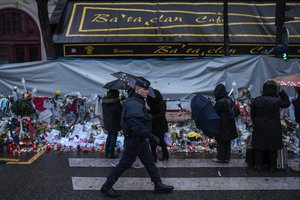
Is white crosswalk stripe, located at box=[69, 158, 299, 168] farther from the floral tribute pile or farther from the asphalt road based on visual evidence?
the floral tribute pile

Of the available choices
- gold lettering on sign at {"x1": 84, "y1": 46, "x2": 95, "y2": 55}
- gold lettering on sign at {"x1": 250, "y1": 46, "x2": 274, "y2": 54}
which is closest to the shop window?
gold lettering on sign at {"x1": 84, "y1": 46, "x2": 95, "y2": 55}

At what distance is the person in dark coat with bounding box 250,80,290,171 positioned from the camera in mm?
6695

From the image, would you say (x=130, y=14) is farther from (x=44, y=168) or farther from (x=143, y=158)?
(x=143, y=158)

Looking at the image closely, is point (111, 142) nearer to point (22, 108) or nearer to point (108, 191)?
point (108, 191)

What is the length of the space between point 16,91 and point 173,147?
14.0 ft

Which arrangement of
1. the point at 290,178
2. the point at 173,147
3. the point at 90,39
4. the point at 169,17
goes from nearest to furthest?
the point at 290,178 < the point at 173,147 < the point at 90,39 < the point at 169,17

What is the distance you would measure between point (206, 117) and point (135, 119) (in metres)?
2.39

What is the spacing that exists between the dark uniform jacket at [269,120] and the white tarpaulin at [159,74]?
11.3ft

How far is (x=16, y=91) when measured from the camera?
9641 mm

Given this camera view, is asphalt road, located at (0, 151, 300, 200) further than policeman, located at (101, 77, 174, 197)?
Yes

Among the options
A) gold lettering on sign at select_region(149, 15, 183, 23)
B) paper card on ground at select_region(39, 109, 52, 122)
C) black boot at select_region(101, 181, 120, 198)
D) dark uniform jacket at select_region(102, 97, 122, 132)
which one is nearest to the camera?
black boot at select_region(101, 181, 120, 198)

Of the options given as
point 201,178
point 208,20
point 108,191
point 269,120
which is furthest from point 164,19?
point 108,191

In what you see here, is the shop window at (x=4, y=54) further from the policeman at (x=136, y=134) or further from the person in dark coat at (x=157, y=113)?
the policeman at (x=136, y=134)

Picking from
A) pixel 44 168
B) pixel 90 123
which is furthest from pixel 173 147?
pixel 44 168
